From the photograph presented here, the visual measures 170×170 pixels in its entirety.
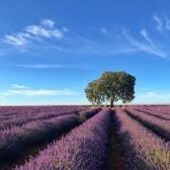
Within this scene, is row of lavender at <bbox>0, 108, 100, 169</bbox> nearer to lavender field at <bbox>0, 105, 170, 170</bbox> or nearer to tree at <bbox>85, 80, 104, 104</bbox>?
lavender field at <bbox>0, 105, 170, 170</bbox>

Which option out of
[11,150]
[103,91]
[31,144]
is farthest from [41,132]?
[103,91]

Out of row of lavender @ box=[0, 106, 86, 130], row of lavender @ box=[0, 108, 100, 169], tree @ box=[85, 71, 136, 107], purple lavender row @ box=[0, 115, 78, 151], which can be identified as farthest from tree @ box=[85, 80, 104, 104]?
purple lavender row @ box=[0, 115, 78, 151]

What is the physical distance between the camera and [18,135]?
10906mm

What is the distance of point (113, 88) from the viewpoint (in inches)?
2388

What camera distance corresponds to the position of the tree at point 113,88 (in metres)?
60.7

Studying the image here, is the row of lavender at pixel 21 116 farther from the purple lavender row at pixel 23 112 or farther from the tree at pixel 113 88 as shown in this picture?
the tree at pixel 113 88

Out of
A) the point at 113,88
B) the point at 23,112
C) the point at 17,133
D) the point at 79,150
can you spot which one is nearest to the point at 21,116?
the point at 23,112

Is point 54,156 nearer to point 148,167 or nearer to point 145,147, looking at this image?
point 148,167

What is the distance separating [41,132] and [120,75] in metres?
48.8

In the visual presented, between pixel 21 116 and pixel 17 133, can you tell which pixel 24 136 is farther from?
pixel 21 116

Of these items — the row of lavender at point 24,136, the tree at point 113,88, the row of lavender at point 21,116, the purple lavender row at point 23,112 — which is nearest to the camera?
the row of lavender at point 24,136

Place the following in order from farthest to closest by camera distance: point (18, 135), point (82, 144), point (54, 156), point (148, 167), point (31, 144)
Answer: point (31, 144), point (18, 135), point (82, 144), point (148, 167), point (54, 156)

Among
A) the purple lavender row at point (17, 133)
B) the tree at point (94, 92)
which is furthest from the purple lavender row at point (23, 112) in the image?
the tree at point (94, 92)

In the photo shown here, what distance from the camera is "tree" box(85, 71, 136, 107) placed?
60.7 m
